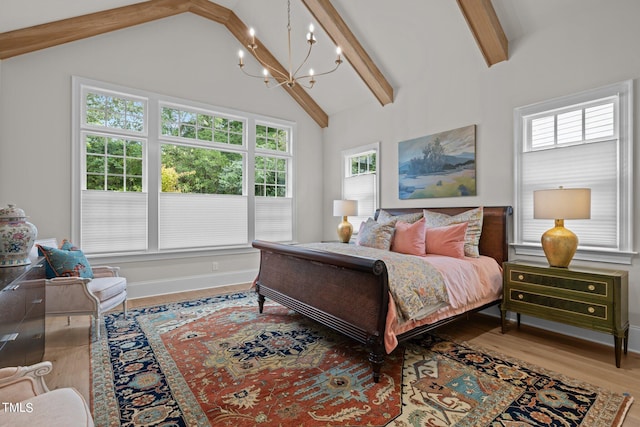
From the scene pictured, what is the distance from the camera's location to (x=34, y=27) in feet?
11.2

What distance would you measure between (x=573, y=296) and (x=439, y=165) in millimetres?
2092

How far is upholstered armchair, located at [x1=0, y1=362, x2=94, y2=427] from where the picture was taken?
983 mm

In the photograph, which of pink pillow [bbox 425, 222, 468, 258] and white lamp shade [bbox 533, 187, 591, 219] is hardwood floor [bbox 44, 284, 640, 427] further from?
white lamp shade [bbox 533, 187, 591, 219]

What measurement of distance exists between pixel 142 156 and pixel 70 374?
9.78ft

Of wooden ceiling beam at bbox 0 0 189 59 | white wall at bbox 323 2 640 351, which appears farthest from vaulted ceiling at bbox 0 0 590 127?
white wall at bbox 323 2 640 351

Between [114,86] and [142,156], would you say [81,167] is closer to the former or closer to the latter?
[142,156]

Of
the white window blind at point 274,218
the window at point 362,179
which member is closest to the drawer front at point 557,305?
the window at point 362,179

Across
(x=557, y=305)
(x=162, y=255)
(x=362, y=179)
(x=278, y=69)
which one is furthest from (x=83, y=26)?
(x=557, y=305)

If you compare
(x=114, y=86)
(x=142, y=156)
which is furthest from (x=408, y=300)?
(x=114, y=86)

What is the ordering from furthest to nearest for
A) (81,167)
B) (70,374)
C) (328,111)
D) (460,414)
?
(328,111) → (81,167) → (70,374) → (460,414)

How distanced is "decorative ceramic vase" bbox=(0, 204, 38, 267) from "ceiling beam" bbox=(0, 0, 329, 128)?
236cm

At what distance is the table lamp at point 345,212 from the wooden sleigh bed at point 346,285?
154cm

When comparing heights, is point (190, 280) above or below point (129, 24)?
below

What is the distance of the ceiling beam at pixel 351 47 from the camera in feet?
13.4
